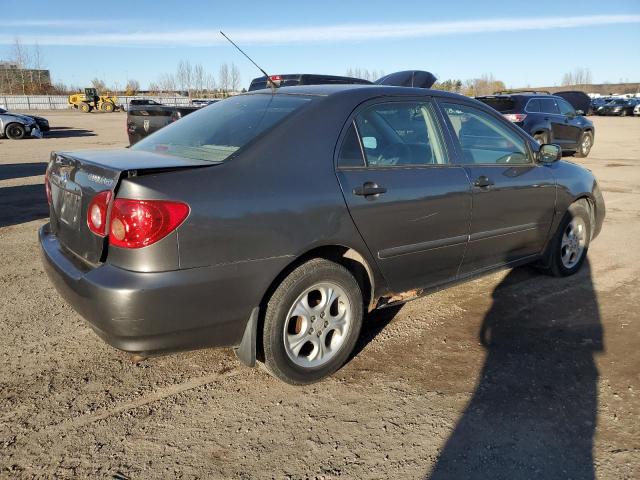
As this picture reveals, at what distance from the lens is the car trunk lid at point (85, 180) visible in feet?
8.43

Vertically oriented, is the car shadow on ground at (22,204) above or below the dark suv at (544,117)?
below

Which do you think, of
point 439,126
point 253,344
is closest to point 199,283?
point 253,344

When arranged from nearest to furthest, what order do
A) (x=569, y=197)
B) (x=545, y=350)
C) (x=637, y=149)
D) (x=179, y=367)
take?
(x=179, y=367) < (x=545, y=350) < (x=569, y=197) < (x=637, y=149)

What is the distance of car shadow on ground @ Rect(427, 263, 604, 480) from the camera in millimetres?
2422

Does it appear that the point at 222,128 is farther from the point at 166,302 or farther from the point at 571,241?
the point at 571,241

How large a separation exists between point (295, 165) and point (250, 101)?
970mm

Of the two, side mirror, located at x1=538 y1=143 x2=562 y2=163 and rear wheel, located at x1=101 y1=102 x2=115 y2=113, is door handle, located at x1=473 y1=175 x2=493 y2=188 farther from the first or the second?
rear wheel, located at x1=101 y1=102 x2=115 y2=113

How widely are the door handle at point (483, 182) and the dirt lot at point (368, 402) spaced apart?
102 centimetres

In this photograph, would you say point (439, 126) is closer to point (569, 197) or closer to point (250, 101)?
point (250, 101)

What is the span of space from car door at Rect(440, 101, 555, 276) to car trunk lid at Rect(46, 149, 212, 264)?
203 centimetres

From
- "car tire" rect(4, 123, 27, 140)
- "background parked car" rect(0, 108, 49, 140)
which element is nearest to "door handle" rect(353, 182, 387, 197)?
"background parked car" rect(0, 108, 49, 140)

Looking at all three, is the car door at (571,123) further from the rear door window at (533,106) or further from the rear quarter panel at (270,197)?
the rear quarter panel at (270,197)

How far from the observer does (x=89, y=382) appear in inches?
119

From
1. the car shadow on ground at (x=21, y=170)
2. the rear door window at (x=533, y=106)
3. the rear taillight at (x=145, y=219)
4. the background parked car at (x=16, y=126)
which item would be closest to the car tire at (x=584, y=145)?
the rear door window at (x=533, y=106)
